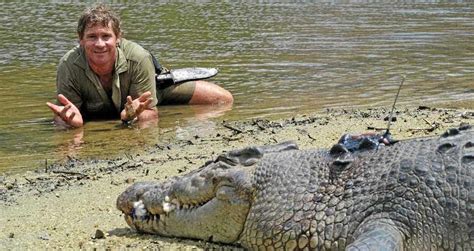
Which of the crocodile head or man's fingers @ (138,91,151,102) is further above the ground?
the crocodile head

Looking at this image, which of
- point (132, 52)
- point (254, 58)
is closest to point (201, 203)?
point (132, 52)

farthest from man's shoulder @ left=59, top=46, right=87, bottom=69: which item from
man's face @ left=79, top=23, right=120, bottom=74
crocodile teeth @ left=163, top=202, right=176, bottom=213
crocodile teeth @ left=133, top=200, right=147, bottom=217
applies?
crocodile teeth @ left=163, top=202, right=176, bottom=213

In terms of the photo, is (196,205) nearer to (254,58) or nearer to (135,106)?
(135,106)

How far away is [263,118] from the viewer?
328 inches

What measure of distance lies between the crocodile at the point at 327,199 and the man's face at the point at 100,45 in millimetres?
4104

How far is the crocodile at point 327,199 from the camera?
3.38 metres

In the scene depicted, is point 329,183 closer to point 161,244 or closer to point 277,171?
point 277,171

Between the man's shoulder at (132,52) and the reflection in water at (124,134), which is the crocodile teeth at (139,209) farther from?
the man's shoulder at (132,52)

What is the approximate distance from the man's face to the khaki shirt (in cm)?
16

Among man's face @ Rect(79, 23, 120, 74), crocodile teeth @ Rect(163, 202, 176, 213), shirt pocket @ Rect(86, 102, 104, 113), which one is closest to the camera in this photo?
crocodile teeth @ Rect(163, 202, 176, 213)

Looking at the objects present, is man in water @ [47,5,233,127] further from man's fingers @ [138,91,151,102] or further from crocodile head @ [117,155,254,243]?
crocodile head @ [117,155,254,243]

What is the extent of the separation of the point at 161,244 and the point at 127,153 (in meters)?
3.08

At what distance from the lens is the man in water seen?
8055 mm

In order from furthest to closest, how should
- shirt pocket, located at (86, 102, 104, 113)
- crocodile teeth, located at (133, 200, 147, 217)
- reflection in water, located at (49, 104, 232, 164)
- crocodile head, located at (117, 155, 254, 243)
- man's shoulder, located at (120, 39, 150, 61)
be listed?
1. shirt pocket, located at (86, 102, 104, 113)
2. man's shoulder, located at (120, 39, 150, 61)
3. reflection in water, located at (49, 104, 232, 164)
4. crocodile teeth, located at (133, 200, 147, 217)
5. crocodile head, located at (117, 155, 254, 243)
